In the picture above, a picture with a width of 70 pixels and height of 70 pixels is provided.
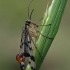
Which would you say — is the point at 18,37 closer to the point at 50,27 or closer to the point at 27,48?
the point at 27,48

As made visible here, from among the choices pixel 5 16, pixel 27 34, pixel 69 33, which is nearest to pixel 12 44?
pixel 5 16

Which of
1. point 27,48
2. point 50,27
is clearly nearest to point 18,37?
point 27,48

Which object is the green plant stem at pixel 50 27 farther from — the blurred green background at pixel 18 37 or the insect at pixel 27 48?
the blurred green background at pixel 18 37

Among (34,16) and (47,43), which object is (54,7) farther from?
(34,16)

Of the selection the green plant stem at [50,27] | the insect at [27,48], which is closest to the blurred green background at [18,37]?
the insect at [27,48]

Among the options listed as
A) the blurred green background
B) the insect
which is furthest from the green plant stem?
the blurred green background

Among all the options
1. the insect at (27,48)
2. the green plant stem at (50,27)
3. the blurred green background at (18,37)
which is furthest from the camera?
the blurred green background at (18,37)
